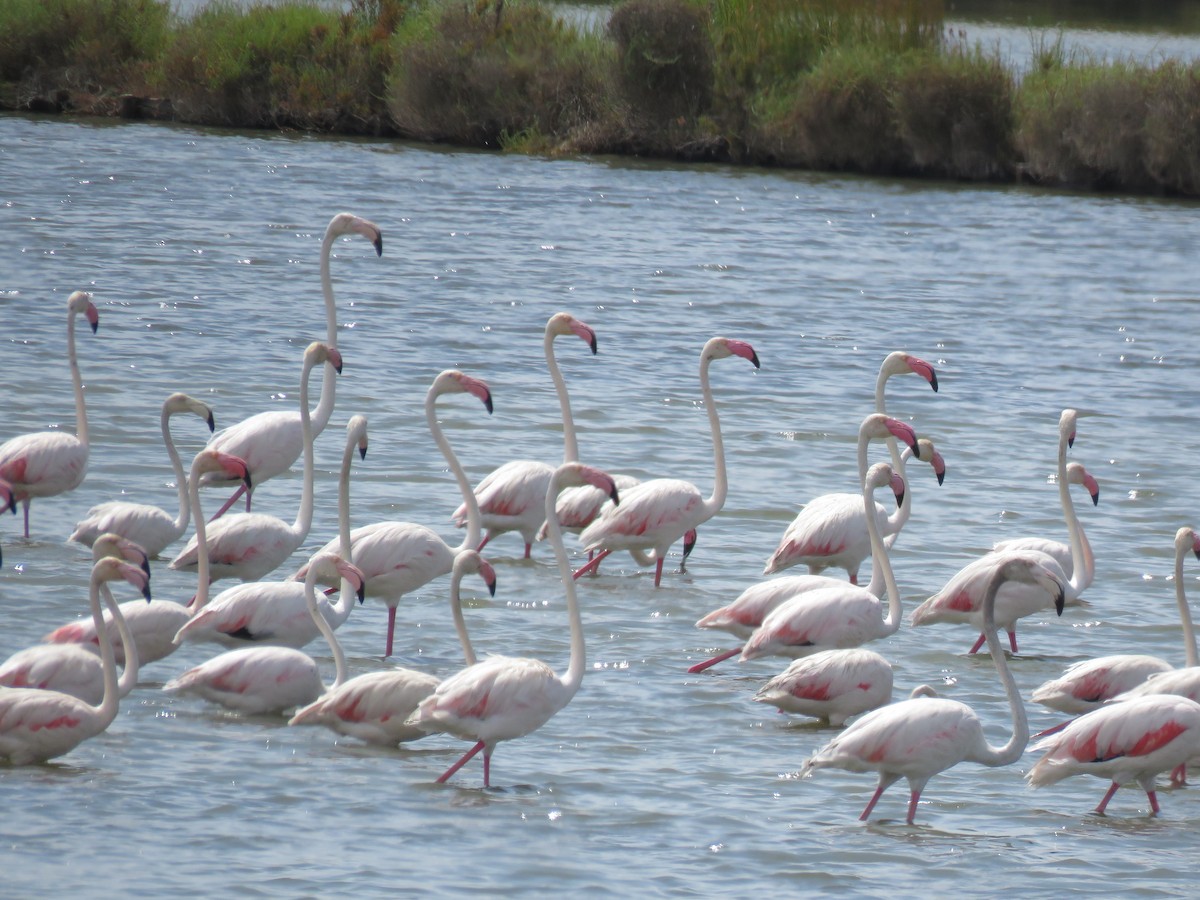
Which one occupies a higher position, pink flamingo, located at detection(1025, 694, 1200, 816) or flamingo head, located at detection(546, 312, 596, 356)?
flamingo head, located at detection(546, 312, 596, 356)

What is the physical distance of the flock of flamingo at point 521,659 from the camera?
5879 millimetres

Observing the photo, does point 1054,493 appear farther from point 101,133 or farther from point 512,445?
point 101,133

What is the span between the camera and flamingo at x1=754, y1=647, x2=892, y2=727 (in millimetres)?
6527

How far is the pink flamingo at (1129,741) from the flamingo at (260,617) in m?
2.54

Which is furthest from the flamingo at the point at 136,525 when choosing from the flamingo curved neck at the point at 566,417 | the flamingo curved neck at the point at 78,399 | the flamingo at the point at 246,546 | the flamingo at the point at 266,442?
the flamingo curved neck at the point at 566,417

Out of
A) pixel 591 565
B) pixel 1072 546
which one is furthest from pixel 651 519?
pixel 1072 546

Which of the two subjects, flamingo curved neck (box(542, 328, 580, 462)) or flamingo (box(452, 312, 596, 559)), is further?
flamingo curved neck (box(542, 328, 580, 462))

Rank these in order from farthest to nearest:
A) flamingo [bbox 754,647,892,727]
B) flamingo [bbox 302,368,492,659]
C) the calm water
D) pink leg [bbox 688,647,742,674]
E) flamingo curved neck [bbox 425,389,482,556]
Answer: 1. flamingo curved neck [bbox 425,389,482,556]
2. flamingo [bbox 302,368,492,659]
3. pink leg [bbox 688,647,742,674]
4. flamingo [bbox 754,647,892,727]
5. the calm water

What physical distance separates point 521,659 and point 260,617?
113 centimetres

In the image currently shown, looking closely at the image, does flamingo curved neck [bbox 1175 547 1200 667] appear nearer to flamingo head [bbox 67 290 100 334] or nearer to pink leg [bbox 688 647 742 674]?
pink leg [bbox 688 647 742 674]

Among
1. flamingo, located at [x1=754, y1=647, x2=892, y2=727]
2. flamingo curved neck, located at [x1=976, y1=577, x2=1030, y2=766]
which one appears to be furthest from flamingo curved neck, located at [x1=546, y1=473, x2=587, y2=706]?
flamingo curved neck, located at [x1=976, y1=577, x2=1030, y2=766]

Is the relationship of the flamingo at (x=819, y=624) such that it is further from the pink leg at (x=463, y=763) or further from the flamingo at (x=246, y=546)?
the flamingo at (x=246, y=546)

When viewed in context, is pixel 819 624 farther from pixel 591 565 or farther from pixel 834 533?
pixel 591 565

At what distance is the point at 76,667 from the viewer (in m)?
6.00
